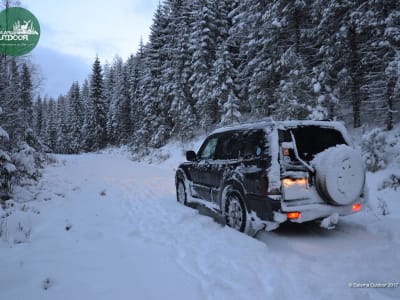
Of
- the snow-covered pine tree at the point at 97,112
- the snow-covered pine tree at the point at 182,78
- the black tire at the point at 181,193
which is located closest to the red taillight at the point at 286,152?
the black tire at the point at 181,193

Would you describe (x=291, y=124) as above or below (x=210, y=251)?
above

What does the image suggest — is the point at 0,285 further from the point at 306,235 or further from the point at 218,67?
the point at 218,67

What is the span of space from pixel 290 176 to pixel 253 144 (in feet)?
3.53

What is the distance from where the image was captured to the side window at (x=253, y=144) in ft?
17.4

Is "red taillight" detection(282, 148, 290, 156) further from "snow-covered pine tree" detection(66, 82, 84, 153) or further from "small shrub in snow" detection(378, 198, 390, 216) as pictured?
"snow-covered pine tree" detection(66, 82, 84, 153)

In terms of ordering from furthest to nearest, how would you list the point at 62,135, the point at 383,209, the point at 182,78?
the point at 62,135 → the point at 182,78 → the point at 383,209

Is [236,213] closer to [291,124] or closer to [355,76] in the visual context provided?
[291,124]

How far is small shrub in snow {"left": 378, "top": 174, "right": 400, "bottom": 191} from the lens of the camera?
8268 millimetres

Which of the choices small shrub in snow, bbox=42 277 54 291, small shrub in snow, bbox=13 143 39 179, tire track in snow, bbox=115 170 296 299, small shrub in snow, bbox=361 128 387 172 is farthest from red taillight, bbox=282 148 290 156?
small shrub in snow, bbox=13 143 39 179

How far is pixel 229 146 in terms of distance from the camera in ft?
21.9

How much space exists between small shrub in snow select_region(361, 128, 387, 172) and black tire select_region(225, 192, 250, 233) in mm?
6288

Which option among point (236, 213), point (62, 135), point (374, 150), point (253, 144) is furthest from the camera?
point (62, 135)

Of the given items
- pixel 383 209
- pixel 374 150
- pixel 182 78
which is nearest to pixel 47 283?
pixel 383 209

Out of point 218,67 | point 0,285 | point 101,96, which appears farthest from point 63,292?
point 101,96
